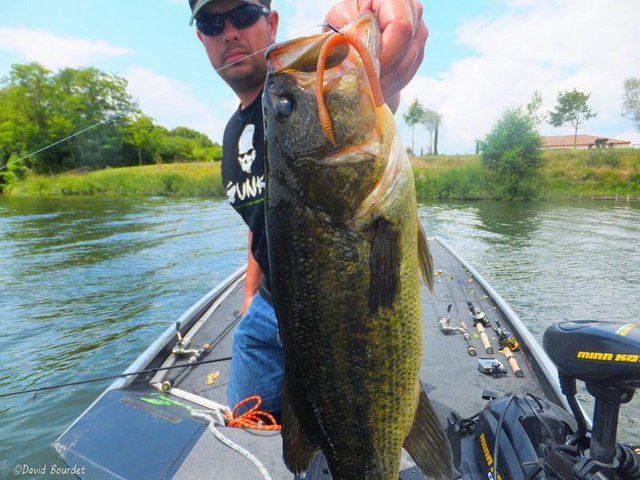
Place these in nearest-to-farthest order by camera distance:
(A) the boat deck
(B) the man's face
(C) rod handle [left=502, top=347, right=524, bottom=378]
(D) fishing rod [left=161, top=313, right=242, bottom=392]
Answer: (B) the man's face
(A) the boat deck
(C) rod handle [left=502, top=347, right=524, bottom=378]
(D) fishing rod [left=161, top=313, right=242, bottom=392]

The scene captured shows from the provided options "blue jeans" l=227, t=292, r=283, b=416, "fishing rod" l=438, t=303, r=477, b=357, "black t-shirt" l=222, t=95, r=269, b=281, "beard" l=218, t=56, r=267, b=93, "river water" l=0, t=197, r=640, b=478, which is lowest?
"river water" l=0, t=197, r=640, b=478

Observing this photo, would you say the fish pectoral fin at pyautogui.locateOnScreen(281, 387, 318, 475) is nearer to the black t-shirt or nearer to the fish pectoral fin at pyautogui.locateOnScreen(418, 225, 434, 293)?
the fish pectoral fin at pyautogui.locateOnScreen(418, 225, 434, 293)

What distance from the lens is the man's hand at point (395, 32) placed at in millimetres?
1435

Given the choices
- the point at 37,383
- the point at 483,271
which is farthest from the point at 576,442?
the point at 483,271

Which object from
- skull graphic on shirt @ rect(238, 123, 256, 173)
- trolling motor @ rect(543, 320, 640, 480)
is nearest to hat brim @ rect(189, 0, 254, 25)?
skull graphic on shirt @ rect(238, 123, 256, 173)

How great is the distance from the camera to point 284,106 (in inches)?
55.3

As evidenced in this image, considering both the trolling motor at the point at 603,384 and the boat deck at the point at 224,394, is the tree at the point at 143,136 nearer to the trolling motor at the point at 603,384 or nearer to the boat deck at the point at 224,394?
the boat deck at the point at 224,394

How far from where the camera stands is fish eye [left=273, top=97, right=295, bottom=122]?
4.60 ft

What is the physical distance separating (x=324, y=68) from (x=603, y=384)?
5.85 ft

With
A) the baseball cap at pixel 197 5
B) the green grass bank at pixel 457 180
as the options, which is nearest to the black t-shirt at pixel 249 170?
the baseball cap at pixel 197 5

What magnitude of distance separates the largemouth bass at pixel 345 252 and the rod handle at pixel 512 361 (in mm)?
Answer: 2853

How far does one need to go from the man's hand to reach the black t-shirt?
957mm

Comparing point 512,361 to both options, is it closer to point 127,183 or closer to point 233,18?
point 233,18

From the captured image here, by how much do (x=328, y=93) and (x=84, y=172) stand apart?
61650 millimetres
